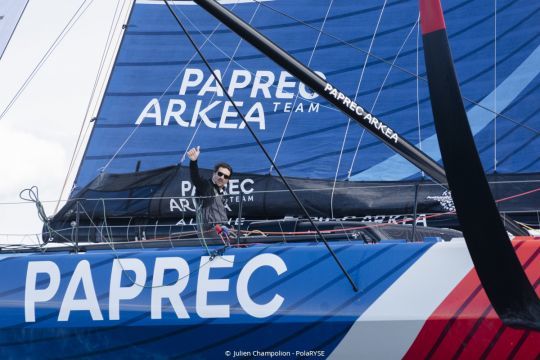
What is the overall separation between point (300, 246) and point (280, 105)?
233 cm

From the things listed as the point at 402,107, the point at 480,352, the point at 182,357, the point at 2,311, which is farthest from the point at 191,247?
the point at 402,107

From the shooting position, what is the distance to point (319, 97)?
7.85 meters

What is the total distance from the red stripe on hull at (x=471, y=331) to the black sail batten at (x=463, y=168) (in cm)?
44

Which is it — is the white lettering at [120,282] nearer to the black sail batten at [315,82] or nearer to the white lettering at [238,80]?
the black sail batten at [315,82]

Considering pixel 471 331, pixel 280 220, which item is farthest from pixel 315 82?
pixel 471 331

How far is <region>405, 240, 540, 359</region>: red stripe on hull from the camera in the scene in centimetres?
524

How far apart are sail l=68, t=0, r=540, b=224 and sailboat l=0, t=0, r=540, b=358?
0.01 m

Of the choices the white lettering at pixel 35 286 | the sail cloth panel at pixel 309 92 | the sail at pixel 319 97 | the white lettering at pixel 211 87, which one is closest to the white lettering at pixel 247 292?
the white lettering at pixel 35 286

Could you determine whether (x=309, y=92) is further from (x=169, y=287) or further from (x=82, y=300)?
(x=82, y=300)

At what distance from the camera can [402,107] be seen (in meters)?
7.73

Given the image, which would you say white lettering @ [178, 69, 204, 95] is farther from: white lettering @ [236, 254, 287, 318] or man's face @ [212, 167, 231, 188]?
white lettering @ [236, 254, 287, 318]

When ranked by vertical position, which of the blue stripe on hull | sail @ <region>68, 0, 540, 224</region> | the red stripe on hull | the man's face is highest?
sail @ <region>68, 0, 540, 224</region>

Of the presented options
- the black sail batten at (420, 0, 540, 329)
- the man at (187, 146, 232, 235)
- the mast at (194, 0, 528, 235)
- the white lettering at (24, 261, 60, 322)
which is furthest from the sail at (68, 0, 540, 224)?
the black sail batten at (420, 0, 540, 329)

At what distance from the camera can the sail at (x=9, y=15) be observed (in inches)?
262
